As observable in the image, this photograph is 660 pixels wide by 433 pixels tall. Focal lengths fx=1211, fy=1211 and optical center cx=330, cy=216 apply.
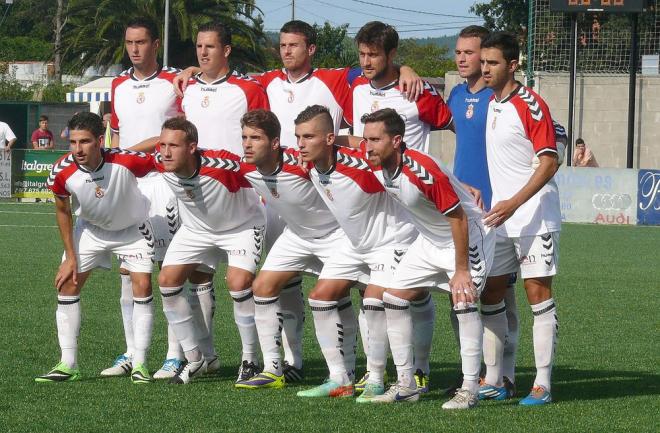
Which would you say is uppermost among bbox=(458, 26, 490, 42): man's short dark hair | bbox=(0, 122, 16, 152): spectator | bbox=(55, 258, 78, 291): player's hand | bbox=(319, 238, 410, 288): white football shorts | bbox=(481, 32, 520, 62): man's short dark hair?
bbox=(458, 26, 490, 42): man's short dark hair

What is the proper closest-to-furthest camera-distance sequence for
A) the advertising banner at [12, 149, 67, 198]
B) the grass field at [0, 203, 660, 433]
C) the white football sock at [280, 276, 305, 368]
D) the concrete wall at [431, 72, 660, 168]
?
the grass field at [0, 203, 660, 433] < the white football sock at [280, 276, 305, 368] < the advertising banner at [12, 149, 67, 198] < the concrete wall at [431, 72, 660, 168]

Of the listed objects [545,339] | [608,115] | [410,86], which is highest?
[608,115]

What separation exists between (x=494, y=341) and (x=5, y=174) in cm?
2046

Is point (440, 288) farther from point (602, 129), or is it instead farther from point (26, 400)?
point (602, 129)

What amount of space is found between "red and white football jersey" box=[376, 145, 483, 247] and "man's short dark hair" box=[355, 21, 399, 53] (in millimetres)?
1048

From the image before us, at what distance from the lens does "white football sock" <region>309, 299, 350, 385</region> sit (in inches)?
302

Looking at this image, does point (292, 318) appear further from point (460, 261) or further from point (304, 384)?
point (460, 261)

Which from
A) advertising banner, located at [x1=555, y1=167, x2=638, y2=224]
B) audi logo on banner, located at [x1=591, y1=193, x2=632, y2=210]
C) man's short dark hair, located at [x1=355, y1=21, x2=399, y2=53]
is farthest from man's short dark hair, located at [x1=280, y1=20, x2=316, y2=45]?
audi logo on banner, located at [x1=591, y1=193, x2=632, y2=210]

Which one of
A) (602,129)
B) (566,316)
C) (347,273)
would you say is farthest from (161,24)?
(347,273)

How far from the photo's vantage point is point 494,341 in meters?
7.60

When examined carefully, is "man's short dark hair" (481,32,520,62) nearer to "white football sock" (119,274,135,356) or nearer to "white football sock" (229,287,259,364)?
"white football sock" (229,287,259,364)

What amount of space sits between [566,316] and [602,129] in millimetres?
22021

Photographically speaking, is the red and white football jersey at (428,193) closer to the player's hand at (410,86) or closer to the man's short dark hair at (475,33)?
the player's hand at (410,86)

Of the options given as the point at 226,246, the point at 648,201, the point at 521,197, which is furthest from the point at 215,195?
the point at 648,201
